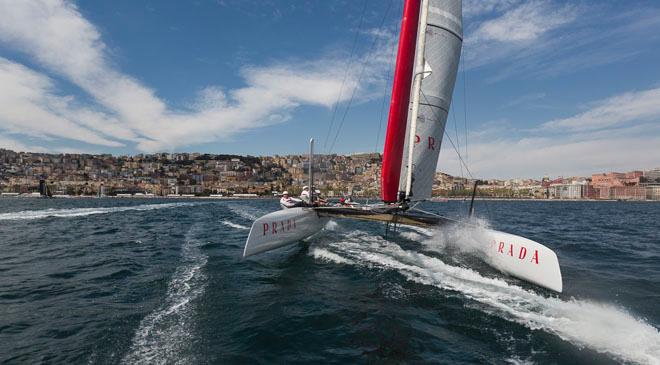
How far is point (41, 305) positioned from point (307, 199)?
7.38m

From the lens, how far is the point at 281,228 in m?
8.92

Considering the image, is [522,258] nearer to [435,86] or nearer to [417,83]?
[417,83]

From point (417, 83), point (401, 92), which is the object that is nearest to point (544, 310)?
point (417, 83)

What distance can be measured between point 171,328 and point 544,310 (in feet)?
16.7

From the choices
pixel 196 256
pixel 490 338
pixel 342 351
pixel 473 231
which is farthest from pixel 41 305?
pixel 473 231

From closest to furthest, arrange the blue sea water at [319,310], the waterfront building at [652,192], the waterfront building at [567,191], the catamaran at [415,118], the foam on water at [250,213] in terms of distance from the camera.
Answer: the blue sea water at [319,310]
the catamaran at [415,118]
the foam on water at [250,213]
the waterfront building at [652,192]
the waterfront building at [567,191]

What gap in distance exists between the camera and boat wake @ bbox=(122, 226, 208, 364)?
3623mm

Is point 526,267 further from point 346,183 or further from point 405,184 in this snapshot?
point 346,183

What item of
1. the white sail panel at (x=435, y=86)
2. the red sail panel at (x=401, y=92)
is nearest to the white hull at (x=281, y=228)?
the red sail panel at (x=401, y=92)

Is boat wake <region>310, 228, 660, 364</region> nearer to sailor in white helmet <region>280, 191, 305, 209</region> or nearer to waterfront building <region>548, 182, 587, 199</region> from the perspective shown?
sailor in white helmet <region>280, 191, 305, 209</region>

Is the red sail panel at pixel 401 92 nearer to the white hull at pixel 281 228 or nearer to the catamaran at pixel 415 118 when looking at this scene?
the catamaran at pixel 415 118

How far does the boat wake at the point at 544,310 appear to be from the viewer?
3.99 meters

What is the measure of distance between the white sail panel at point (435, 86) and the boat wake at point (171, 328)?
217 inches

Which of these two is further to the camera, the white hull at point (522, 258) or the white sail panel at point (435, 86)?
the white sail panel at point (435, 86)
